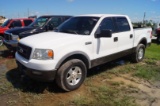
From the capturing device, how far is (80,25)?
557 centimetres

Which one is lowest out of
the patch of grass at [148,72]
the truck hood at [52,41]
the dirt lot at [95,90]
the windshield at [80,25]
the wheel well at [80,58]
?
the patch of grass at [148,72]

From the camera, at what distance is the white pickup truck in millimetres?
4316

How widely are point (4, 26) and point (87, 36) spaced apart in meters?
8.76

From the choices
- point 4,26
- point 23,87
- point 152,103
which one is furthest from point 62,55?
point 4,26

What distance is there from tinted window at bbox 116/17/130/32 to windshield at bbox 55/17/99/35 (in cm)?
102

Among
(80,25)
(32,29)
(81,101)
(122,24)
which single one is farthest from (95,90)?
(32,29)

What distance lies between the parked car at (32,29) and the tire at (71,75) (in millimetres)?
4239

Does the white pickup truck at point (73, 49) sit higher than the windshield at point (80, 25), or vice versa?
the windshield at point (80, 25)

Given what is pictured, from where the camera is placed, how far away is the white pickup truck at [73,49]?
4.32 meters

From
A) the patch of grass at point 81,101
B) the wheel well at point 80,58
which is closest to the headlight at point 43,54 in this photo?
the wheel well at point 80,58

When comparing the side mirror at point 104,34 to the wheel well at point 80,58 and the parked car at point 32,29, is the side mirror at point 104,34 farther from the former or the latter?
the parked car at point 32,29

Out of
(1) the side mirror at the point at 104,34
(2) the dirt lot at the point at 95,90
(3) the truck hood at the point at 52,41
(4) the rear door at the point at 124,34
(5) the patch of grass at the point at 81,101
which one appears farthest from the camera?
(4) the rear door at the point at 124,34

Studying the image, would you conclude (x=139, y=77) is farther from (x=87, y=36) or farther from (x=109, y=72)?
(x=87, y=36)

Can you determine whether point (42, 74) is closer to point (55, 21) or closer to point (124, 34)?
point (124, 34)
